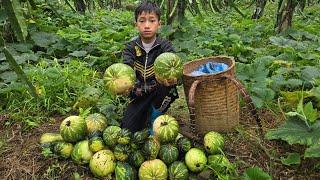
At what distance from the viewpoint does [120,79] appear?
2865 mm

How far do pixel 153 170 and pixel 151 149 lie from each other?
149 millimetres

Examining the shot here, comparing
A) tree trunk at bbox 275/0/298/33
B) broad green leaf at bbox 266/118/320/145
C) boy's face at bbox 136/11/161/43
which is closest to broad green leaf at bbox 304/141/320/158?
broad green leaf at bbox 266/118/320/145

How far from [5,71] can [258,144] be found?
2649 millimetres

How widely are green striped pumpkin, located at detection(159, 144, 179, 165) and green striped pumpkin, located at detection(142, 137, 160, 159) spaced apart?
37 millimetres

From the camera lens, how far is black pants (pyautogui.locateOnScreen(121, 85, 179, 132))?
10.7ft

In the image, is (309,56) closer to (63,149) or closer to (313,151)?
(313,151)

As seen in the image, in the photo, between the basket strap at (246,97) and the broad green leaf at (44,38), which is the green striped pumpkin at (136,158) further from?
the broad green leaf at (44,38)

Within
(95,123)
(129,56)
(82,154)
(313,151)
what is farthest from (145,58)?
(313,151)

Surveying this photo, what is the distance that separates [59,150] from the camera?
295cm

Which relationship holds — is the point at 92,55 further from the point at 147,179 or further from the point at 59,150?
the point at 147,179

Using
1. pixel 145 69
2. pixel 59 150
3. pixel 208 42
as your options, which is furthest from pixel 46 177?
pixel 208 42

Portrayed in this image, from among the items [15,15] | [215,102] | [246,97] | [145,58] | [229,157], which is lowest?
[229,157]

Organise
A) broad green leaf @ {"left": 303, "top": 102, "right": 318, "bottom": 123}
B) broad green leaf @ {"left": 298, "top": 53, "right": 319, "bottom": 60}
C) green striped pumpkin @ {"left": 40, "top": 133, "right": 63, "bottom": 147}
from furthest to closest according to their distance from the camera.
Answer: broad green leaf @ {"left": 298, "top": 53, "right": 319, "bottom": 60} < green striped pumpkin @ {"left": 40, "top": 133, "right": 63, "bottom": 147} < broad green leaf @ {"left": 303, "top": 102, "right": 318, "bottom": 123}

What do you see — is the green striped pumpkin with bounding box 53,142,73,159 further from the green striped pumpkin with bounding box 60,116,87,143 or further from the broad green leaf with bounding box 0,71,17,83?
the broad green leaf with bounding box 0,71,17,83
